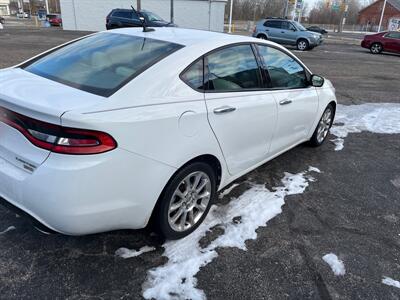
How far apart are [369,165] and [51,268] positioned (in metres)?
4.07

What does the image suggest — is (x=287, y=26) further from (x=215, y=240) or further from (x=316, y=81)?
(x=215, y=240)

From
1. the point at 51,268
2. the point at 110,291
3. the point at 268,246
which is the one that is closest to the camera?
the point at 110,291

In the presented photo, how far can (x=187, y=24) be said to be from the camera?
116 ft

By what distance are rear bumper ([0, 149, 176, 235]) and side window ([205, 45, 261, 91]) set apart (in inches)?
36.8

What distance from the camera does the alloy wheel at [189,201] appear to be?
2.71 metres

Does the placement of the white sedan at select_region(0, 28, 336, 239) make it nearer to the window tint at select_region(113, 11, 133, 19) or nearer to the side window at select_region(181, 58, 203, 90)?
the side window at select_region(181, 58, 203, 90)

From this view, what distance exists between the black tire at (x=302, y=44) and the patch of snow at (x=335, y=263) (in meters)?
20.2

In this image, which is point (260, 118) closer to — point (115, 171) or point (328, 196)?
point (328, 196)

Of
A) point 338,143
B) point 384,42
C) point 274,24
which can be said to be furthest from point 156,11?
point 338,143

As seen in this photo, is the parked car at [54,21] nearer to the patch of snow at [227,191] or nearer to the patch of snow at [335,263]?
the patch of snow at [227,191]

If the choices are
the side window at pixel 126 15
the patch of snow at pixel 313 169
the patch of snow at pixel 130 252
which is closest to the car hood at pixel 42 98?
the patch of snow at pixel 130 252

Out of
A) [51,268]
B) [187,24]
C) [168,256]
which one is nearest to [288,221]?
[168,256]

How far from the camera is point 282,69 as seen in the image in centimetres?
380

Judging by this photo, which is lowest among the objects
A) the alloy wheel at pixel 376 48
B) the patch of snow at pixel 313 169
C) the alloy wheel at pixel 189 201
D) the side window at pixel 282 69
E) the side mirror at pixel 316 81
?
the alloy wheel at pixel 376 48
